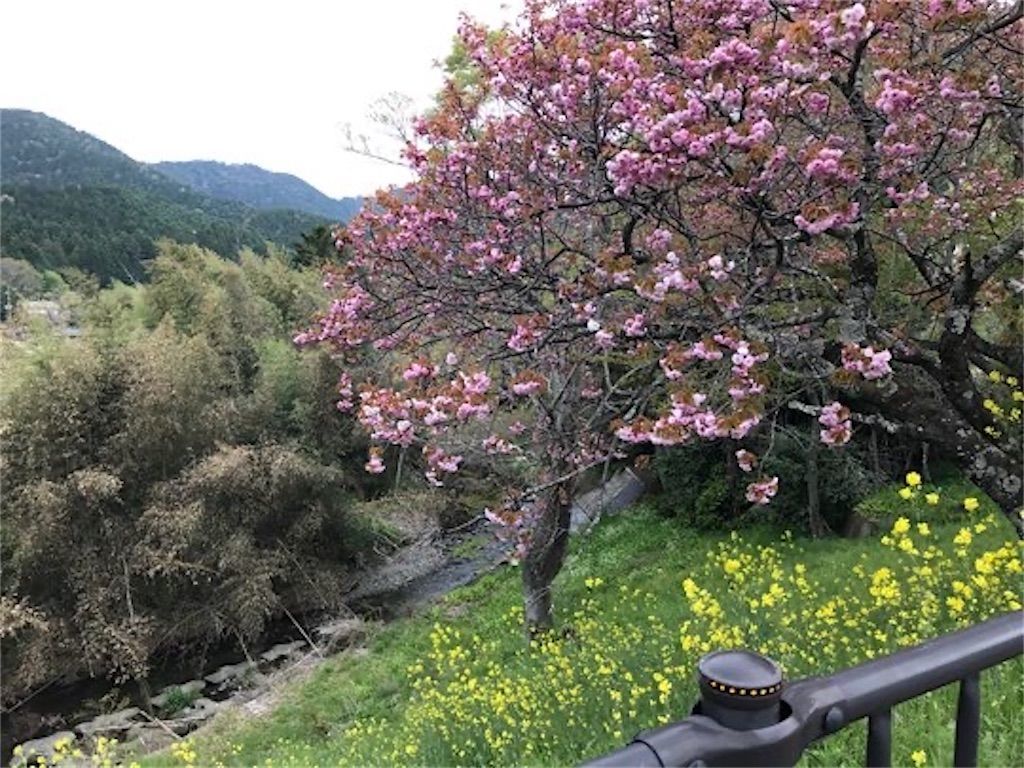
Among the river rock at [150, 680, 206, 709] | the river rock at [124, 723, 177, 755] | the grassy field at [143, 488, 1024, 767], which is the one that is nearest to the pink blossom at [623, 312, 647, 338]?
the grassy field at [143, 488, 1024, 767]

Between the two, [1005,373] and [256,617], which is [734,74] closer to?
[1005,373]

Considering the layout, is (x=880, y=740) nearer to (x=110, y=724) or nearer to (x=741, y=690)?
(x=741, y=690)

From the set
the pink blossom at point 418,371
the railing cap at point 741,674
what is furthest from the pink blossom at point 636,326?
the railing cap at point 741,674

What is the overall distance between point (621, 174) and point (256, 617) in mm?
12154

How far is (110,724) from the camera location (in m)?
12.2

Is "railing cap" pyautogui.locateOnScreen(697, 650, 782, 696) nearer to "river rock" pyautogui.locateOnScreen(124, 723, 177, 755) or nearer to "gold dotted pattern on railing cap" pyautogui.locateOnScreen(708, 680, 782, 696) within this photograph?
"gold dotted pattern on railing cap" pyautogui.locateOnScreen(708, 680, 782, 696)

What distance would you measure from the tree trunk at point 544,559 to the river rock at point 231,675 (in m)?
6.56

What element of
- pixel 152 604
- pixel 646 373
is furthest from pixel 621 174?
pixel 152 604

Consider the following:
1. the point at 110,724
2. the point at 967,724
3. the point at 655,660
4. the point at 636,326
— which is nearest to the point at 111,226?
the point at 110,724

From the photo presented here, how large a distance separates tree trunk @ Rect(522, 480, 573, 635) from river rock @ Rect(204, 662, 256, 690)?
6557mm

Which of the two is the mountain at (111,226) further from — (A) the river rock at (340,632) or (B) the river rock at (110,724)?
(B) the river rock at (110,724)

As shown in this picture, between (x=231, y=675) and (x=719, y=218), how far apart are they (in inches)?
462

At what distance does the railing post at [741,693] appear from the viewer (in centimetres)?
92

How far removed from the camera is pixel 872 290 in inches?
189
